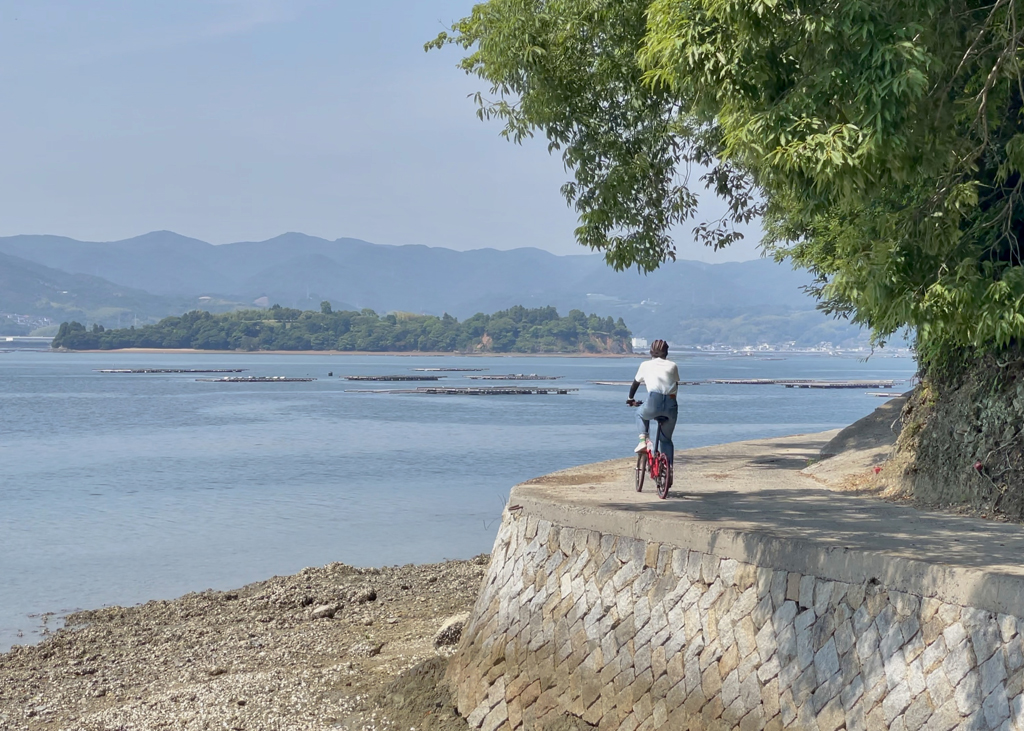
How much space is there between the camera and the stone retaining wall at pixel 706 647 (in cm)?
669

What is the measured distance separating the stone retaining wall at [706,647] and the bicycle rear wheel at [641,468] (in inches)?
84.4

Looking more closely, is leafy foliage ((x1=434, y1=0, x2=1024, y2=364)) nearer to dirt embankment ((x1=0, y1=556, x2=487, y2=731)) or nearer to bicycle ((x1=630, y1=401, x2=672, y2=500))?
bicycle ((x1=630, y1=401, x2=672, y2=500))

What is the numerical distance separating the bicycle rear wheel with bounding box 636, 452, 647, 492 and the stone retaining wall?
84.4 inches

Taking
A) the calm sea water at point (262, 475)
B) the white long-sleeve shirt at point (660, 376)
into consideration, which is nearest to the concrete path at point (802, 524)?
the white long-sleeve shirt at point (660, 376)

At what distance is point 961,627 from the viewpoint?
6668 millimetres

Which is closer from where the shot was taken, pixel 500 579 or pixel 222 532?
pixel 500 579

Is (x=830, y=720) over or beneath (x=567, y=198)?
beneath

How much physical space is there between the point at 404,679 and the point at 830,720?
5041mm

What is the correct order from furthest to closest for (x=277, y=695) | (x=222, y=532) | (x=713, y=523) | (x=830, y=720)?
(x=222, y=532) < (x=277, y=695) < (x=713, y=523) < (x=830, y=720)

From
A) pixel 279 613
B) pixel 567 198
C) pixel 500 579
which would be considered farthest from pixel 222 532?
pixel 500 579

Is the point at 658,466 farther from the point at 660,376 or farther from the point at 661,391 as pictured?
the point at 660,376

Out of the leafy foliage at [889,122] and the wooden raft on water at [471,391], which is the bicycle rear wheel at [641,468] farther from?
the wooden raft on water at [471,391]

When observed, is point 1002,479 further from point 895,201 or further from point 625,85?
point 625,85

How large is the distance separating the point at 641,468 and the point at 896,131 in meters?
5.36
